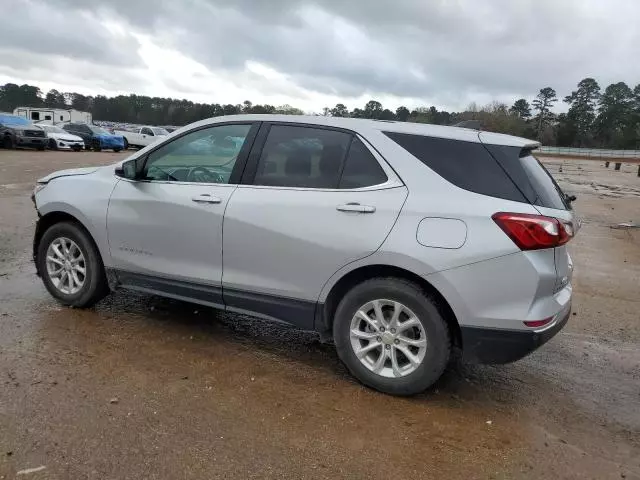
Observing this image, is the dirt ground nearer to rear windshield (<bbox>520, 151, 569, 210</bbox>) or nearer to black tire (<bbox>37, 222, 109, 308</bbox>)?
black tire (<bbox>37, 222, 109, 308</bbox>)

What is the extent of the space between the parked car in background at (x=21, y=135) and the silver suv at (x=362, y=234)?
25168 millimetres

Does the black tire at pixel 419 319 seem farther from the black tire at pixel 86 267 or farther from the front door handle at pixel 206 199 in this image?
the black tire at pixel 86 267

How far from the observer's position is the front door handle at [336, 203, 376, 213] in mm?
3539

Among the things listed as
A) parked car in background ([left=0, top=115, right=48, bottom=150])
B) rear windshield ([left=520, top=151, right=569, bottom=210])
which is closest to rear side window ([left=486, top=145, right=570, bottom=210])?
rear windshield ([left=520, top=151, right=569, bottom=210])

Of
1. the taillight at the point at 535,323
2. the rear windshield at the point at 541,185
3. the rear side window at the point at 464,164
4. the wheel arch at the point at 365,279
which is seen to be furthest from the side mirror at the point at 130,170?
the taillight at the point at 535,323

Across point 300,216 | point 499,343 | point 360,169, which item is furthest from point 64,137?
point 499,343

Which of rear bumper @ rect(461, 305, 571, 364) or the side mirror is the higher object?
the side mirror

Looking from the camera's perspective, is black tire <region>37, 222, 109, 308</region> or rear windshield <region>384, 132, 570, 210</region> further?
black tire <region>37, 222, 109, 308</region>

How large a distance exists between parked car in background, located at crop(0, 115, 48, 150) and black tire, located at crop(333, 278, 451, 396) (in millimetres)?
26980

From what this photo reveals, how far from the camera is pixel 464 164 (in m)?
3.51

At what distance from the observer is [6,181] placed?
14109 millimetres

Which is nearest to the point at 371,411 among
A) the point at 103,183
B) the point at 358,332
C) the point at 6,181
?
the point at 358,332

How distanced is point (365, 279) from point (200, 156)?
67.4 inches

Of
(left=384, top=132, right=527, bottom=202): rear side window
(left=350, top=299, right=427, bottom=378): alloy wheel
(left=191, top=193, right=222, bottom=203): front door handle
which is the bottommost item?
(left=350, top=299, right=427, bottom=378): alloy wheel
